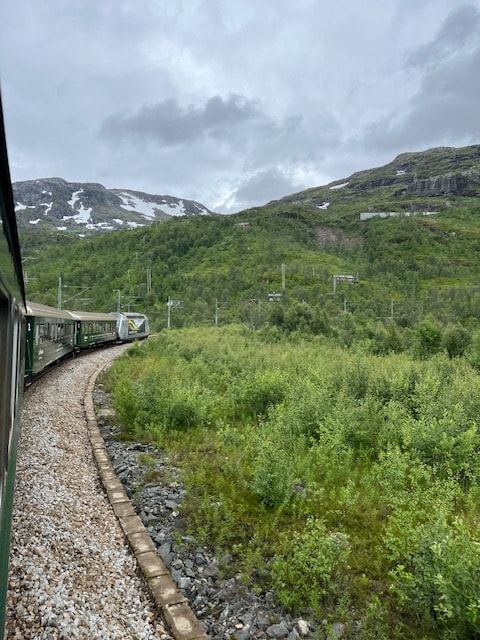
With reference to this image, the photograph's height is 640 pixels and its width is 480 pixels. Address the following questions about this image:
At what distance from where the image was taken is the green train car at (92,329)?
66.4 ft

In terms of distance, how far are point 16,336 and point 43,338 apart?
30.8 feet

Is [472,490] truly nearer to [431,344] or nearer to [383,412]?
[383,412]

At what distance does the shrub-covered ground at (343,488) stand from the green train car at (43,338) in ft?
8.63

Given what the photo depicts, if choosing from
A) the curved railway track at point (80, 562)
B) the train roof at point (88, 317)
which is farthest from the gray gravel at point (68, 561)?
the train roof at point (88, 317)

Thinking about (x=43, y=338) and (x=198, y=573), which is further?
(x=43, y=338)

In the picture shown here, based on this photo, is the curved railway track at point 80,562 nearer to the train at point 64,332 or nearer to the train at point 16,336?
the train at point 16,336

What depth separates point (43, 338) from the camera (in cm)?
1232

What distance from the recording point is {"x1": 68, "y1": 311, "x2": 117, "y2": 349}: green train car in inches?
797

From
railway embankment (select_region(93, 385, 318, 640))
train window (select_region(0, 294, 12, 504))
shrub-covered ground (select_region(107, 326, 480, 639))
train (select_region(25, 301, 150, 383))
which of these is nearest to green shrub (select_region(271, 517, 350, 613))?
shrub-covered ground (select_region(107, 326, 480, 639))

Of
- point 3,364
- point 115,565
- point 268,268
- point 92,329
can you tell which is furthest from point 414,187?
point 3,364

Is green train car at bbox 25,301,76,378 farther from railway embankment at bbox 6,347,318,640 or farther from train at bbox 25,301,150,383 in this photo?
railway embankment at bbox 6,347,318,640

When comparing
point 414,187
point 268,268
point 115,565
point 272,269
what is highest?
point 414,187

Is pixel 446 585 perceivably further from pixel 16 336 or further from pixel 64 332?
pixel 64 332

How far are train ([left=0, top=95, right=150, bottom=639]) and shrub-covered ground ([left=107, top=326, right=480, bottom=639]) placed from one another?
2.24 meters
